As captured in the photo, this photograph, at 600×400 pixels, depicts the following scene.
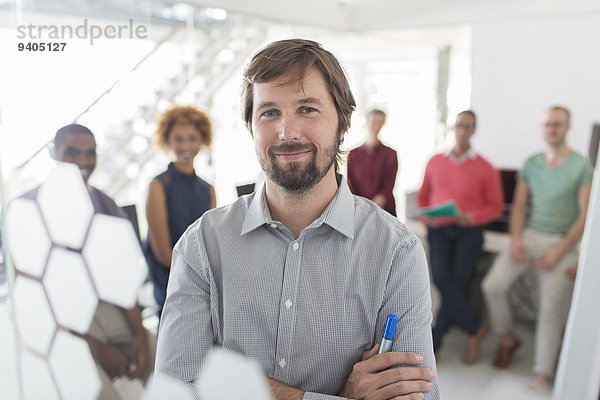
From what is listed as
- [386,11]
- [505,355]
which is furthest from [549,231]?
[386,11]

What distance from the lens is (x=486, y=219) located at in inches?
→ 107

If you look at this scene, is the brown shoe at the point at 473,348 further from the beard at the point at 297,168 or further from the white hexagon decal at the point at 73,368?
the beard at the point at 297,168

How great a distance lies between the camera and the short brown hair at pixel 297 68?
100 centimetres

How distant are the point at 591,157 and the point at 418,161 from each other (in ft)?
4.27

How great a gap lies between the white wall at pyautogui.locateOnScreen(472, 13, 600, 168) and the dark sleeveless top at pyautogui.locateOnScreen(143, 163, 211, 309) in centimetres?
177

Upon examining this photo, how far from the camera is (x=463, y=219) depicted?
2613mm

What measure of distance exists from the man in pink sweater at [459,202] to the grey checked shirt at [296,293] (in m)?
1.65

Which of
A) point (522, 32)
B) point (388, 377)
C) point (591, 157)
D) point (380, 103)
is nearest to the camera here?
point (388, 377)

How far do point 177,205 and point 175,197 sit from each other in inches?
1.2

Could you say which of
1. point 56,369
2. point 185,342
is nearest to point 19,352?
point 56,369

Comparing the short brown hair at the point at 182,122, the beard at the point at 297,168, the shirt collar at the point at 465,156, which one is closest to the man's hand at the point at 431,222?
the shirt collar at the point at 465,156

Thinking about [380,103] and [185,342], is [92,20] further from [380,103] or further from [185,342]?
[380,103]

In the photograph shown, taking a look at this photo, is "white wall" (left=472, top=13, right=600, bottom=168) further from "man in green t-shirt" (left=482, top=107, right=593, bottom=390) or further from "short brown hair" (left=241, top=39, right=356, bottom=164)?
"short brown hair" (left=241, top=39, right=356, bottom=164)

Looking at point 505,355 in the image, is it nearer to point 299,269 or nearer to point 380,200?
point 380,200
